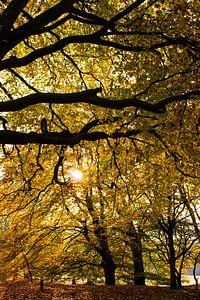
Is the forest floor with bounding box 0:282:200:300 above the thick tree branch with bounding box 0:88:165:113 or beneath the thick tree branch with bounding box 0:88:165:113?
beneath

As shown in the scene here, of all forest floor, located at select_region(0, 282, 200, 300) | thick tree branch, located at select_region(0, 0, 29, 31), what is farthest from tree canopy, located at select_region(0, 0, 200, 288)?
forest floor, located at select_region(0, 282, 200, 300)

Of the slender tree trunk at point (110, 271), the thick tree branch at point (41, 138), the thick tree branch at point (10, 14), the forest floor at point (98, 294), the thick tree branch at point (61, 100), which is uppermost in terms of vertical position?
the thick tree branch at point (10, 14)

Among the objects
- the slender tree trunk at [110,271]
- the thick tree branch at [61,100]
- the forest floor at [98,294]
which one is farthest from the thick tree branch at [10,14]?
the slender tree trunk at [110,271]

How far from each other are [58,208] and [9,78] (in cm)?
680

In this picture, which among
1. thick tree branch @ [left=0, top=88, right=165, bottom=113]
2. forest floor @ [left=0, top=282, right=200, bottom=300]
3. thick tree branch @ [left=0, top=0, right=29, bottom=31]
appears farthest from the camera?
forest floor @ [left=0, top=282, right=200, bottom=300]

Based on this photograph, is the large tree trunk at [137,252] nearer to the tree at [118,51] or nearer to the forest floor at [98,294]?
the forest floor at [98,294]

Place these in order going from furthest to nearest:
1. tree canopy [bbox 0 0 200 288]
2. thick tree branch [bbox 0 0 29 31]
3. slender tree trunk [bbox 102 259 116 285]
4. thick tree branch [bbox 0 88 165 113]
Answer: slender tree trunk [bbox 102 259 116 285], tree canopy [bbox 0 0 200 288], thick tree branch [bbox 0 88 165 113], thick tree branch [bbox 0 0 29 31]

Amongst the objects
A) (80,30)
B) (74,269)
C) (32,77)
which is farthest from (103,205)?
(80,30)

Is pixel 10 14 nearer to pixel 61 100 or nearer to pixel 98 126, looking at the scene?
pixel 61 100

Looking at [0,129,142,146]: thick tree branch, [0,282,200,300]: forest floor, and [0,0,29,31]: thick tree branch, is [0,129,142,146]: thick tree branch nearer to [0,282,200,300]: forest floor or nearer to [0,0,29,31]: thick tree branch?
[0,0,29,31]: thick tree branch

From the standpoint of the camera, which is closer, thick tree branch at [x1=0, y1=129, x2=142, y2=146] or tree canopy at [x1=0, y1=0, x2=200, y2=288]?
thick tree branch at [x1=0, y1=129, x2=142, y2=146]

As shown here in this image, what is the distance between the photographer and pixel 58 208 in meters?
16.1

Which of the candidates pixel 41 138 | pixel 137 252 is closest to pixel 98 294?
pixel 137 252

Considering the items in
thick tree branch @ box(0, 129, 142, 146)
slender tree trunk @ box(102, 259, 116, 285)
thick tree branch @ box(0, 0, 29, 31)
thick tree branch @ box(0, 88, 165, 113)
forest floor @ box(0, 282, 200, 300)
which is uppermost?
thick tree branch @ box(0, 0, 29, 31)
